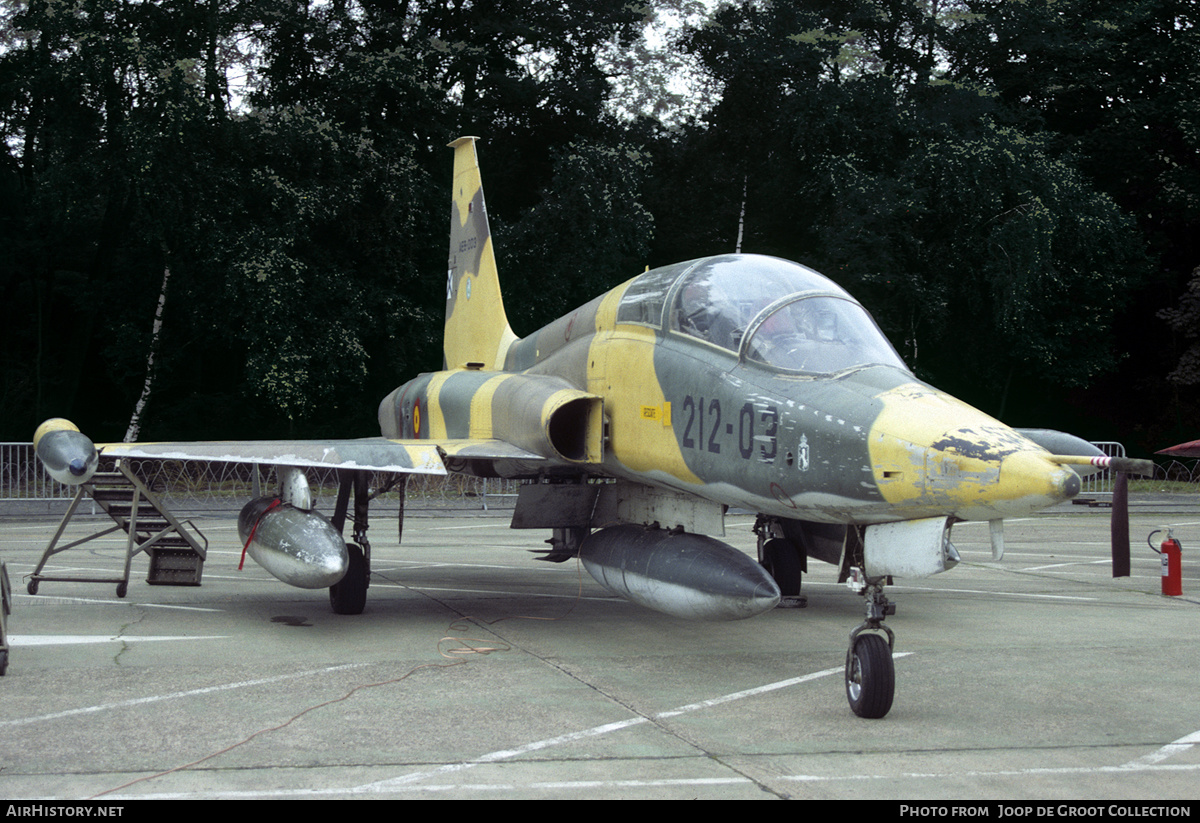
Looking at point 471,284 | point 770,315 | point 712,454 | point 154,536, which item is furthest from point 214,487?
point 770,315

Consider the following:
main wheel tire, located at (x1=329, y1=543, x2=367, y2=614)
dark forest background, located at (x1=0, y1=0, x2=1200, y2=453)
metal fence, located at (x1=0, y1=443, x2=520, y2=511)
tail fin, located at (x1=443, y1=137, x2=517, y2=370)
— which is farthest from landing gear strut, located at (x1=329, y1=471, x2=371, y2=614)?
dark forest background, located at (x1=0, y1=0, x2=1200, y2=453)

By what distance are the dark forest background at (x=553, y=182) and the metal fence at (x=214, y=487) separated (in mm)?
2277

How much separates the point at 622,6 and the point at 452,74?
206 inches

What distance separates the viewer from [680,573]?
7477 mm

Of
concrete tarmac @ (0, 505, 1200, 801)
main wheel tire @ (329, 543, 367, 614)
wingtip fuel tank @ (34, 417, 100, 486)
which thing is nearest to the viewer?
concrete tarmac @ (0, 505, 1200, 801)

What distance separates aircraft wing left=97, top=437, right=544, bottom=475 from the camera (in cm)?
879

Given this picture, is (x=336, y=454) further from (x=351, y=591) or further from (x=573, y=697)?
(x=573, y=697)

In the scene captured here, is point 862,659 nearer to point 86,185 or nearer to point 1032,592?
point 1032,592

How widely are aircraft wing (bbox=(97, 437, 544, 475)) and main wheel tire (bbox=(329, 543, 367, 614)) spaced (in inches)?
44.9

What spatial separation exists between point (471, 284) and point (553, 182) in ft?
47.1

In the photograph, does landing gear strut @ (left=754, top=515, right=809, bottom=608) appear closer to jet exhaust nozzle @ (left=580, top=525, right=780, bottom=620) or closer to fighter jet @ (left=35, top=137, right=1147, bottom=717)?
fighter jet @ (left=35, top=137, right=1147, bottom=717)

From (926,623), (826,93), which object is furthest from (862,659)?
(826,93)

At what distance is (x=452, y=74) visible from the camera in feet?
99.2

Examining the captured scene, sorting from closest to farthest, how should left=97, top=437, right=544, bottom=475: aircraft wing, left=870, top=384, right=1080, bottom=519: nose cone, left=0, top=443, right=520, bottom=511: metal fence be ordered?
left=870, top=384, right=1080, bottom=519: nose cone < left=97, top=437, right=544, bottom=475: aircraft wing < left=0, top=443, right=520, bottom=511: metal fence
